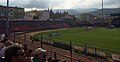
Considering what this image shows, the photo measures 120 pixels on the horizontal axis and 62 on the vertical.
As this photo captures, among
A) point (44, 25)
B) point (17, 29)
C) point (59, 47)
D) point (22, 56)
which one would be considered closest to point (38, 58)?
point (22, 56)

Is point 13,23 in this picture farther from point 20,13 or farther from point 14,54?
point 14,54

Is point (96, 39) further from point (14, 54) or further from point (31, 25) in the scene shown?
point (14, 54)

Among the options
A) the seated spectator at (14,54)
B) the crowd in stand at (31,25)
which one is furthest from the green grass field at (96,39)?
the seated spectator at (14,54)

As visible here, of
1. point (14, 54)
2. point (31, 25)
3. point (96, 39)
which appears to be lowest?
point (96, 39)

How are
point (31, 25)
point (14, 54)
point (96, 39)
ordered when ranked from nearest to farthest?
1. point (14, 54)
2. point (96, 39)
3. point (31, 25)

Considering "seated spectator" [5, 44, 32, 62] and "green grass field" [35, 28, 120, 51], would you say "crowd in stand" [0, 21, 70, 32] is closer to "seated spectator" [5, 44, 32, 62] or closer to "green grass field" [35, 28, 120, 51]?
"green grass field" [35, 28, 120, 51]

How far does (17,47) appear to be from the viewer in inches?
119

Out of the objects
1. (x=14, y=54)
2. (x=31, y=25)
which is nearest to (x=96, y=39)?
(x=31, y=25)

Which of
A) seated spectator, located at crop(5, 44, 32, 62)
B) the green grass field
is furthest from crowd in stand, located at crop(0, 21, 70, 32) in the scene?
seated spectator, located at crop(5, 44, 32, 62)

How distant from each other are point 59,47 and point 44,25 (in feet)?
163

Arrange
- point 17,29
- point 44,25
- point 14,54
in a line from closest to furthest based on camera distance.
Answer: point 14,54 → point 17,29 → point 44,25

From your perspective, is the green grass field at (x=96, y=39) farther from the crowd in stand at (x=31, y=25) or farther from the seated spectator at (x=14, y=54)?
the seated spectator at (x=14, y=54)

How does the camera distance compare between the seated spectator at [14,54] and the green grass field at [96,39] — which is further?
the green grass field at [96,39]

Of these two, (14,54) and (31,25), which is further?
(31,25)
